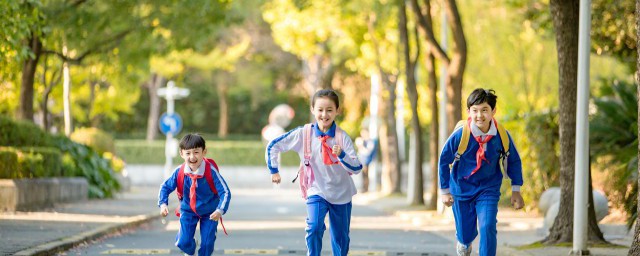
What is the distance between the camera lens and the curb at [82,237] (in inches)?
575

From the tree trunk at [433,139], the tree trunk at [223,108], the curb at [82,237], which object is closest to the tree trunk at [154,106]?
the tree trunk at [223,108]

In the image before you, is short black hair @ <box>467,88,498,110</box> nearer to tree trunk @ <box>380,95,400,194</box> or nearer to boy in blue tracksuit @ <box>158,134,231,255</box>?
boy in blue tracksuit @ <box>158,134,231,255</box>

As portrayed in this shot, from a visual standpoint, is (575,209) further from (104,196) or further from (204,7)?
(104,196)

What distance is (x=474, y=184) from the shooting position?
1134 centimetres

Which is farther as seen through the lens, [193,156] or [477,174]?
[193,156]

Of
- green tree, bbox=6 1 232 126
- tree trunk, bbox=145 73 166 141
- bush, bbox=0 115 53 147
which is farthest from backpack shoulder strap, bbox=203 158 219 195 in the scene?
tree trunk, bbox=145 73 166 141

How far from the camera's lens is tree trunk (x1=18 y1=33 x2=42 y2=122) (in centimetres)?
2812

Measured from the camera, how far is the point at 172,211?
29.2 metres

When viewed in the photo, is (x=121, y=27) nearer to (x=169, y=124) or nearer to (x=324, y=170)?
(x=169, y=124)

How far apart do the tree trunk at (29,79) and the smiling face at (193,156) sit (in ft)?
54.9

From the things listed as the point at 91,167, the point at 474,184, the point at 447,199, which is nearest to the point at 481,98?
the point at 474,184

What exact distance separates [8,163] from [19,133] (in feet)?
10.8

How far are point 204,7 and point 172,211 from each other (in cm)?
462

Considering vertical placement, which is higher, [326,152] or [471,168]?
[326,152]
